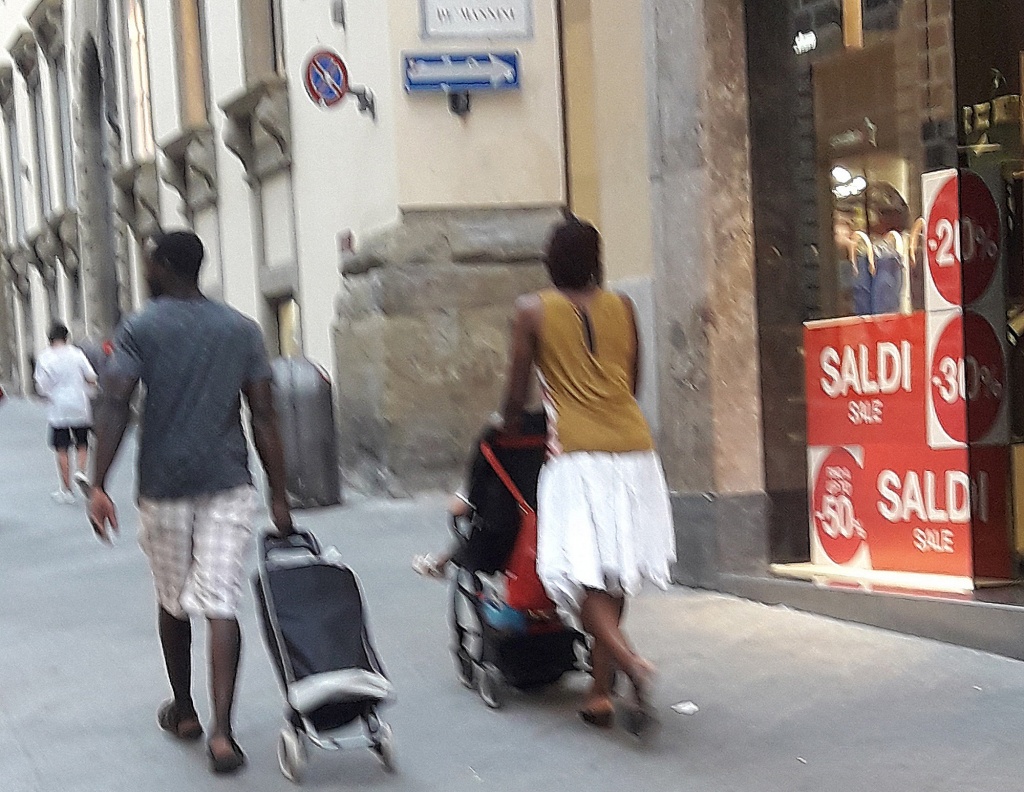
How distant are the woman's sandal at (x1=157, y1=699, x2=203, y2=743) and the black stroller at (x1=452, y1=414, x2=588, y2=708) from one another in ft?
3.55

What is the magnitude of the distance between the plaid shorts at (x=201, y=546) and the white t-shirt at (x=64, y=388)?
29.8ft

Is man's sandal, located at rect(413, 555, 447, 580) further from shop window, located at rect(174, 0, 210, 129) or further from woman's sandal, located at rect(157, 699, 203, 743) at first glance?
shop window, located at rect(174, 0, 210, 129)

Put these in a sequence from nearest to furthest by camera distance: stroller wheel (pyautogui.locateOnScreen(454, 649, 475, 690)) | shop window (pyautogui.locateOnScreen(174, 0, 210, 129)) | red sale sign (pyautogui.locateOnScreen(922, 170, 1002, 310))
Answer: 1. stroller wheel (pyautogui.locateOnScreen(454, 649, 475, 690))
2. red sale sign (pyautogui.locateOnScreen(922, 170, 1002, 310))
3. shop window (pyautogui.locateOnScreen(174, 0, 210, 129))

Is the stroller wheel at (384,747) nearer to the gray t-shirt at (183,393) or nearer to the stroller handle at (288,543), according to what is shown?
the stroller handle at (288,543)

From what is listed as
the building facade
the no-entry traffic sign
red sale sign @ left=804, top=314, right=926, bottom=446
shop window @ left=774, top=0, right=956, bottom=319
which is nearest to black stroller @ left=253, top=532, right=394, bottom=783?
the building facade

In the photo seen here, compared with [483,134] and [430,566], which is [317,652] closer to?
[430,566]

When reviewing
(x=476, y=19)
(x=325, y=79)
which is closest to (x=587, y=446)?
(x=476, y=19)

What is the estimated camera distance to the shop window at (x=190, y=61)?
57.2 feet

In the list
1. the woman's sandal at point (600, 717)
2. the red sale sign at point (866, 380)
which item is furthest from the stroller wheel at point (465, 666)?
the red sale sign at point (866, 380)

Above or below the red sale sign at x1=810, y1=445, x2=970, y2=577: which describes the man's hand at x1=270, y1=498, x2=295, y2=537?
above

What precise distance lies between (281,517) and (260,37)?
35.8ft

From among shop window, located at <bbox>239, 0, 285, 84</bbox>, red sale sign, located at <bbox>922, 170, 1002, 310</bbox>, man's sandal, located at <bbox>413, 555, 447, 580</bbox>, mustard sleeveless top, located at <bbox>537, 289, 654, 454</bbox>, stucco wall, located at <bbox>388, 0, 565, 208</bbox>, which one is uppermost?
shop window, located at <bbox>239, 0, 285, 84</bbox>

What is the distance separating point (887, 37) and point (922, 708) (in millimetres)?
3290

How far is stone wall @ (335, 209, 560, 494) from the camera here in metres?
11.4
